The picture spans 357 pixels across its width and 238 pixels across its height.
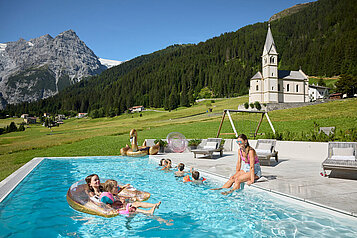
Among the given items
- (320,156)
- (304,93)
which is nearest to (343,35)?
(304,93)

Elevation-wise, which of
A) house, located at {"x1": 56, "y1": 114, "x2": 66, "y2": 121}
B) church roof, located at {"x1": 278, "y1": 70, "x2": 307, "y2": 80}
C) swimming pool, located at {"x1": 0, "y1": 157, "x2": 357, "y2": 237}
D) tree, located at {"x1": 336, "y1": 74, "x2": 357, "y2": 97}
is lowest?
swimming pool, located at {"x1": 0, "y1": 157, "x2": 357, "y2": 237}

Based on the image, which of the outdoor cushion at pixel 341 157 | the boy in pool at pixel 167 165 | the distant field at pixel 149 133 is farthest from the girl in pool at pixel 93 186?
the outdoor cushion at pixel 341 157

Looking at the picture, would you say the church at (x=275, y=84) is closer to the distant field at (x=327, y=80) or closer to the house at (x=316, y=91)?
the house at (x=316, y=91)

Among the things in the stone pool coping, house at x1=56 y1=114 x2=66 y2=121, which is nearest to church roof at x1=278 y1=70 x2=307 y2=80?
the stone pool coping

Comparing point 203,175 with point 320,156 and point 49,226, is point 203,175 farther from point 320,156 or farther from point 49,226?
point 320,156

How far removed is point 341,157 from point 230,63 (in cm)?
14629

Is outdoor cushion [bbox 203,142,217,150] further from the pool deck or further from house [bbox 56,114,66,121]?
house [bbox 56,114,66,121]

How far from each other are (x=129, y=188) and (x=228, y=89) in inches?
4688

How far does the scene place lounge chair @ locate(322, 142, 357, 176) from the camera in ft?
23.2

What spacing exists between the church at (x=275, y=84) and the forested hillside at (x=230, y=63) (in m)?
43.2

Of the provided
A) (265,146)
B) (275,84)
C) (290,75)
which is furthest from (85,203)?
(290,75)

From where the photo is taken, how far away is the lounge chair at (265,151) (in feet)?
32.0

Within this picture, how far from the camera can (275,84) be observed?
6962cm

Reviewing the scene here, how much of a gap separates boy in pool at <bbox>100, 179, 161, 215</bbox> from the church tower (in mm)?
69365
